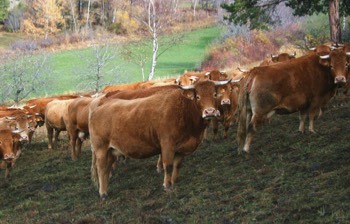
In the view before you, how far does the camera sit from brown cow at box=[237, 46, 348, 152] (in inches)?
436

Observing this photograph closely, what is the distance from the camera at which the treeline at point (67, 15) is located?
3233 inches

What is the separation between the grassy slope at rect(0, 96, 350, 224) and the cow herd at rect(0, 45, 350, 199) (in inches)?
21.1

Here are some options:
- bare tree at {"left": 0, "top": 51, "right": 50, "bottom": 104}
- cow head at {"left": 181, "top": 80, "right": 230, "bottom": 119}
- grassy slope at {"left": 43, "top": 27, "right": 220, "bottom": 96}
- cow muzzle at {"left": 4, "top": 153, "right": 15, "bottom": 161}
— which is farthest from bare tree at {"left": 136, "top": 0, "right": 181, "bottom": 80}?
cow head at {"left": 181, "top": 80, "right": 230, "bottom": 119}

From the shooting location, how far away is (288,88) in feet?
36.5

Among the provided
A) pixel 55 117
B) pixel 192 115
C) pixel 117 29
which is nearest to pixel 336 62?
pixel 192 115

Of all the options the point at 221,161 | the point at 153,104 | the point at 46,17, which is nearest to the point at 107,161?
the point at 153,104

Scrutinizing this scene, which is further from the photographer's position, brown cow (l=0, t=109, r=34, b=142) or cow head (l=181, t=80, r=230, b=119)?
brown cow (l=0, t=109, r=34, b=142)

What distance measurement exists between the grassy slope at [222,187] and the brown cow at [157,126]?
70 centimetres

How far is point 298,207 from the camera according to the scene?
279 inches

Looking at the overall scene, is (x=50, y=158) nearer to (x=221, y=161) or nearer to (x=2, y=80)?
(x=221, y=161)

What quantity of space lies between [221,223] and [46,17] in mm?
82038

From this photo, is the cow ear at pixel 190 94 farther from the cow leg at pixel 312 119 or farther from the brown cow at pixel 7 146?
the brown cow at pixel 7 146

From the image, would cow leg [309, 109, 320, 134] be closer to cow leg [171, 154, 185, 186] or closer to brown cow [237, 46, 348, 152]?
brown cow [237, 46, 348, 152]

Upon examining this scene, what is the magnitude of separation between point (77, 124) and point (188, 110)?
266 inches
